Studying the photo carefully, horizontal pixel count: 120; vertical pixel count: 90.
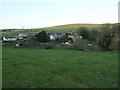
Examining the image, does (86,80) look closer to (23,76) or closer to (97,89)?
(97,89)

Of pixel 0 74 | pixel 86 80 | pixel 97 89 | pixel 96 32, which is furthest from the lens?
pixel 96 32

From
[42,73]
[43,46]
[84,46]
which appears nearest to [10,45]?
[43,46]

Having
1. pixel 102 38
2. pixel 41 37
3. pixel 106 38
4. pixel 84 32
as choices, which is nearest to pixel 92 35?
pixel 84 32

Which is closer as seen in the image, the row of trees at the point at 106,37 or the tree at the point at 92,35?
the row of trees at the point at 106,37

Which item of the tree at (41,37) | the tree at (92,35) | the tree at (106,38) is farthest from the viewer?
the tree at (92,35)

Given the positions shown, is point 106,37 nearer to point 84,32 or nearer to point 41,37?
point 84,32

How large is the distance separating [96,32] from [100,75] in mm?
22587

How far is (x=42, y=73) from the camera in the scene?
357 inches

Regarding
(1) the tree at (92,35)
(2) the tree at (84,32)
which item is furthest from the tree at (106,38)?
(2) the tree at (84,32)

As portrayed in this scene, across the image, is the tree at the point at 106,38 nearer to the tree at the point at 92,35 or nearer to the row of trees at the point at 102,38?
the row of trees at the point at 102,38

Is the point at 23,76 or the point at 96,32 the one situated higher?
the point at 96,32

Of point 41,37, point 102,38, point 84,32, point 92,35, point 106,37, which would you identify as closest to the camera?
point 102,38

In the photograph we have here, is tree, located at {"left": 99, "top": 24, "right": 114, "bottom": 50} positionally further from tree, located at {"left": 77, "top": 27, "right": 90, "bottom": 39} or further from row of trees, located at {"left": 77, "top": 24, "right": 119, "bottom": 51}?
tree, located at {"left": 77, "top": 27, "right": 90, "bottom": 39}

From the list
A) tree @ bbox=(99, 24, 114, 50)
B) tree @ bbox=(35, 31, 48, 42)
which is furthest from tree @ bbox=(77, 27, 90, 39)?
tree @ bbox=(35, 31, 48, 42)
